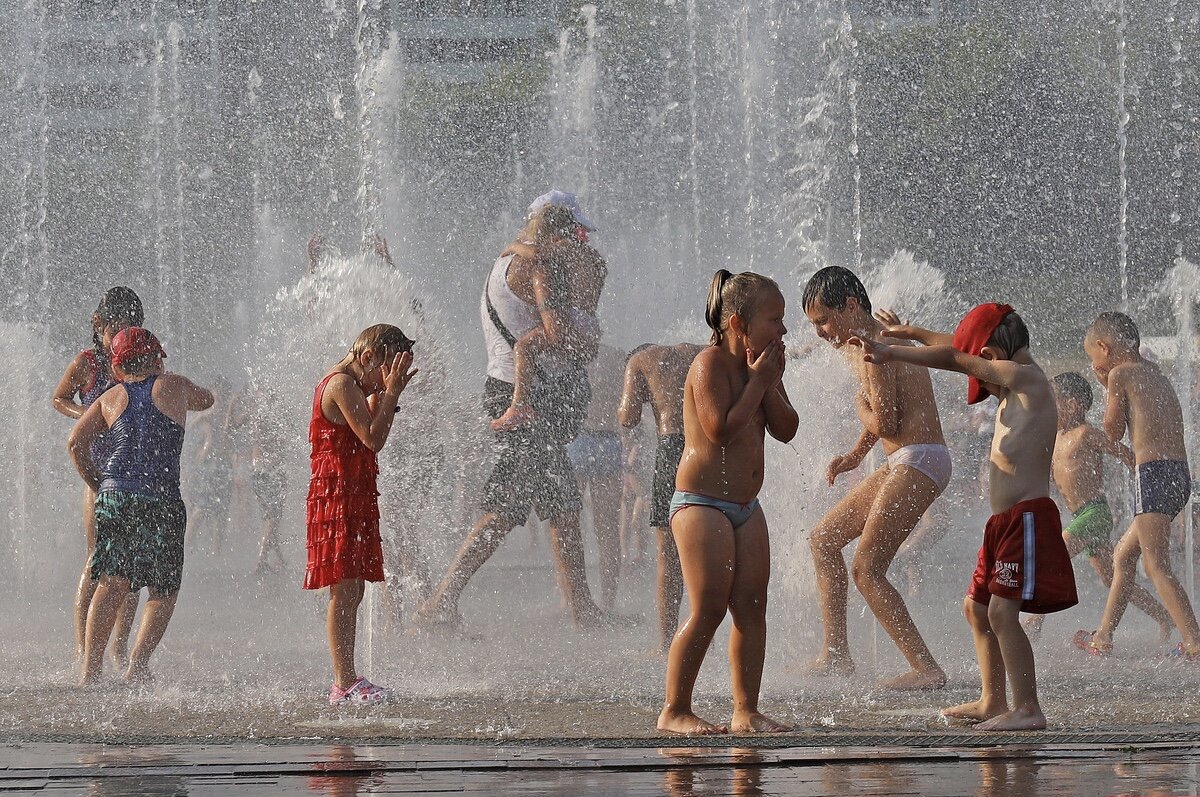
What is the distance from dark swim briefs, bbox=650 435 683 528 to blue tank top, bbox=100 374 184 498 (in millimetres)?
1894

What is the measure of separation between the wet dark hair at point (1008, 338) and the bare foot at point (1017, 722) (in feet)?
3.24

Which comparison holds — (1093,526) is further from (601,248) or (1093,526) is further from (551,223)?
(601,248)

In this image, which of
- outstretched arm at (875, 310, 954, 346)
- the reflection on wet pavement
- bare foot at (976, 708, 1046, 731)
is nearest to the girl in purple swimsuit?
the reflection on wet pavement

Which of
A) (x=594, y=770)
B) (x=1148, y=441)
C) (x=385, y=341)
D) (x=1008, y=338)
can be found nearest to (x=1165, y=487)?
(x=1148, y=441)

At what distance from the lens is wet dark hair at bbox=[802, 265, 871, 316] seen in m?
5.41

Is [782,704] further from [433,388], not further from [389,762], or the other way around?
[433,388]

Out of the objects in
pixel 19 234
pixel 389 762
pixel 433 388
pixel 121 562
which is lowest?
pixel 389 762

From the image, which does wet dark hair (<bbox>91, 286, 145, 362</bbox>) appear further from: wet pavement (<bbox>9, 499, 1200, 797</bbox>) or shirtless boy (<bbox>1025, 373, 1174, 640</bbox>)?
shirtless boy (<bbox>1025, 373, 1174, 640</bbox>)

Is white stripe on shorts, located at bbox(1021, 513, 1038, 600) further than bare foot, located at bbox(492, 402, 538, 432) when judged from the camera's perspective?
No

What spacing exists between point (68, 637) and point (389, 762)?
440cm

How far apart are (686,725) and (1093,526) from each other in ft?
11.8

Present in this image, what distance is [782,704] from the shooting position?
5.16 metres

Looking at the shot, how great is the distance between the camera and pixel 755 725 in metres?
4.43

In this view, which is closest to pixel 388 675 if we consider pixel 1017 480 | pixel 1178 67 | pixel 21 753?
pixel 21 753
